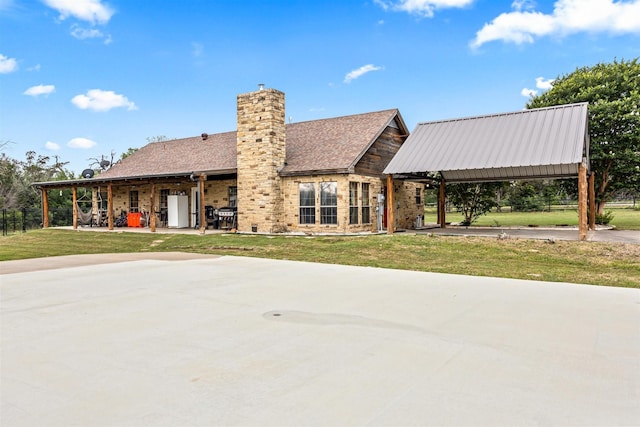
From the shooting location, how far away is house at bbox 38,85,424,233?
18.2 meters

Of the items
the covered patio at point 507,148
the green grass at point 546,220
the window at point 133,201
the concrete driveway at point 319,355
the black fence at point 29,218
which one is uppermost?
the covered patio at point 507,148

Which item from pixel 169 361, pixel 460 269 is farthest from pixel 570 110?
pixel 169 361

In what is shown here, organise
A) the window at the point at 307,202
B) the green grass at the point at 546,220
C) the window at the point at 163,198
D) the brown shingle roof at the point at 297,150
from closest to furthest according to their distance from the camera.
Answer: the window at the point at 307,202, the brown shingle roof at the point at 297,150, the green grass at the point at 546,220, the window at the point at 163,198

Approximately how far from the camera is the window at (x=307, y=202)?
61.0 ft

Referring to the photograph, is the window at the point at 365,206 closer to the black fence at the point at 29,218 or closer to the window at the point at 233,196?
the window at the point at 233,196

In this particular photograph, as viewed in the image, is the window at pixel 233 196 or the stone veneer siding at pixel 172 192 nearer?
the window at pixel 233 196

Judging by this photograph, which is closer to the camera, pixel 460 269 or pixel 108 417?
pixel 108 417

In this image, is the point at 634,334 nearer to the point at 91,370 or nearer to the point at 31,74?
the point at 91,370

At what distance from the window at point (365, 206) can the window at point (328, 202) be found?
1451 millimetres

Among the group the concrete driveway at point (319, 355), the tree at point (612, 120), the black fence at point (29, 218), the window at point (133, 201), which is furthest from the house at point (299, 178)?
the concrete driveway at point (319, 355)

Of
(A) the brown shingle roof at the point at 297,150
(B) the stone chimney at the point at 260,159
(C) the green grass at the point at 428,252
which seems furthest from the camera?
(B) the stone chimney at the point at 260,159

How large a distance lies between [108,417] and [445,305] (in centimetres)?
485

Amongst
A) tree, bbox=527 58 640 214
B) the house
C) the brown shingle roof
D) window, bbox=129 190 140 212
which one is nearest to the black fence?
the brown shingle roof

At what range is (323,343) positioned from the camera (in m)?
4.78
